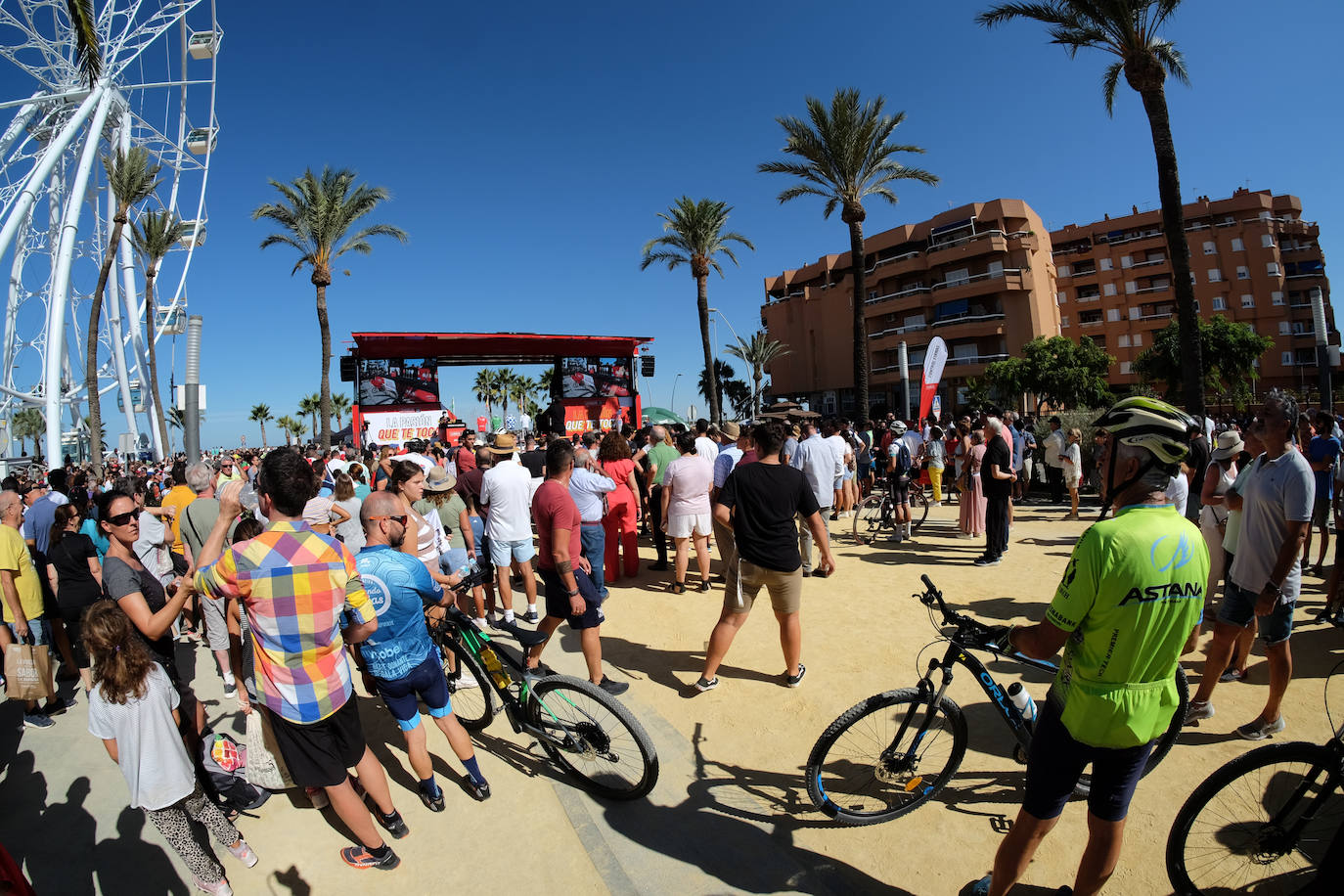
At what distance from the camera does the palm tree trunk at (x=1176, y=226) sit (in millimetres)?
11000

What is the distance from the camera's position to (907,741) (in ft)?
10.0

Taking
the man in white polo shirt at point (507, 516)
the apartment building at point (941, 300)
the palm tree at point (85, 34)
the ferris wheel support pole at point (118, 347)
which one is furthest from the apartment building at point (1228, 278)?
the ferris wheel support pole at point (118, 347)

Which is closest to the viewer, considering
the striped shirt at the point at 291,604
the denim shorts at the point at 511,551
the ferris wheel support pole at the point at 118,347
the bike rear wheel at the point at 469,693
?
the striped shirt at the point at 291,604

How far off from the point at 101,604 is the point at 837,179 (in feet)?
65.3

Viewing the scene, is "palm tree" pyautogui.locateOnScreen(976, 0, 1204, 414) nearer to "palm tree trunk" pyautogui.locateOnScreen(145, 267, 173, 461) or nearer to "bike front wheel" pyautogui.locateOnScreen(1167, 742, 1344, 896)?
"bike front wheel" pyautogui.locateOnScreen(1167, 742, 1344, 896)

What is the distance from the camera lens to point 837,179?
18859mm

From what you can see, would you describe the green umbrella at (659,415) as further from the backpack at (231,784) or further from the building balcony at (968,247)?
the building balcony at (968,247)

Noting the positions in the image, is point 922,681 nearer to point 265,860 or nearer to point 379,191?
point 265,860

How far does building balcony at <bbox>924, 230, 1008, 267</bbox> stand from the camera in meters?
44.0

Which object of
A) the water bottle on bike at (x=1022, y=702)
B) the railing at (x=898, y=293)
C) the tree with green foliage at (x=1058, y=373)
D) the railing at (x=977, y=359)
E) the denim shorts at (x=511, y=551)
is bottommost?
the water bottle on bike at (x=1022, y=702)

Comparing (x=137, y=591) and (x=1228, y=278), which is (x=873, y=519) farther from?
(x=1228, y=278)

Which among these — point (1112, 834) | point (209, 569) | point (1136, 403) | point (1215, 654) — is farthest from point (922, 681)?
point (209, 569)

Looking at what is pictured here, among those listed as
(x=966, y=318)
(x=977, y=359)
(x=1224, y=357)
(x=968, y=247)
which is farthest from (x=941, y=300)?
(x=1224, y=357)

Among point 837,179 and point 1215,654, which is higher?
point 837,179
